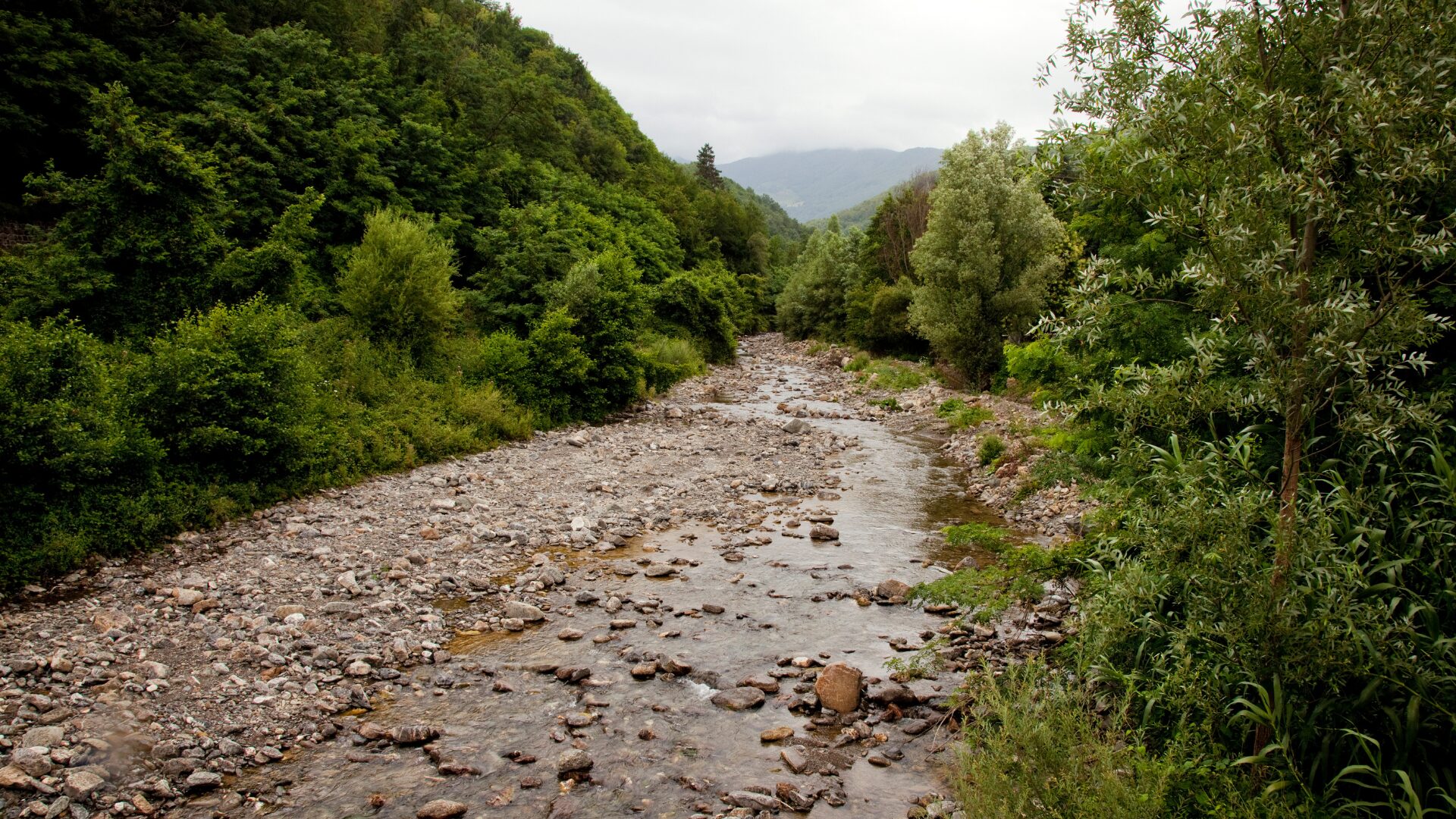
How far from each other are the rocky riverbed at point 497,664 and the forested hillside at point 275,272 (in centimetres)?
169

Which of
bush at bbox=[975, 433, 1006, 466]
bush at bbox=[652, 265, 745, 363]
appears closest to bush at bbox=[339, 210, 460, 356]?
bush at bbox=[975, 433, 1006, 466]

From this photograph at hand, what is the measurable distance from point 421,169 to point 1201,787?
126 ft

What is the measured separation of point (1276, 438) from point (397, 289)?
22.8 meters

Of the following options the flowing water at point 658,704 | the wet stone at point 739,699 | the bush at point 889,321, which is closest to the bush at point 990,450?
the flowing water at point 658,704

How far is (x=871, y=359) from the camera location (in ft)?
144

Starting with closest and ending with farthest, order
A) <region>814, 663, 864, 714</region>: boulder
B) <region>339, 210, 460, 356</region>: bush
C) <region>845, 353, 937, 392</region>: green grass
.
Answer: <region>814, 663, 864, 714</region>: boulder → <region>339, 210, 460, 356</region>: bush → <region>845, 353, 937, 392</region>: green grass

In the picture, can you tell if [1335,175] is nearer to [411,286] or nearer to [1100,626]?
[1100,626]

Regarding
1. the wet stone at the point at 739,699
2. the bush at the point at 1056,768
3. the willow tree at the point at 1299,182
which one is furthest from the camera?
the wet stone at the point at 739,699

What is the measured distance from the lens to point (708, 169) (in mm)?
110188

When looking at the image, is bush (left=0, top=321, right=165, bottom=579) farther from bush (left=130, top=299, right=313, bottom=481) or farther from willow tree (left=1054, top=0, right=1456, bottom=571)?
willow tree (left=1054, top=0, right=1456, bottom=571)

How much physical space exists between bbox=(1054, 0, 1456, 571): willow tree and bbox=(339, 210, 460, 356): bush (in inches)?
854

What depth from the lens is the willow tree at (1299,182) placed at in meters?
4.21

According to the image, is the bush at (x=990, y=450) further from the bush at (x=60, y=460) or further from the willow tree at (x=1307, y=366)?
the bush at (x=60, y=460)

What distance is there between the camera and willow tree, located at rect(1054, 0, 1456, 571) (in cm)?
421
